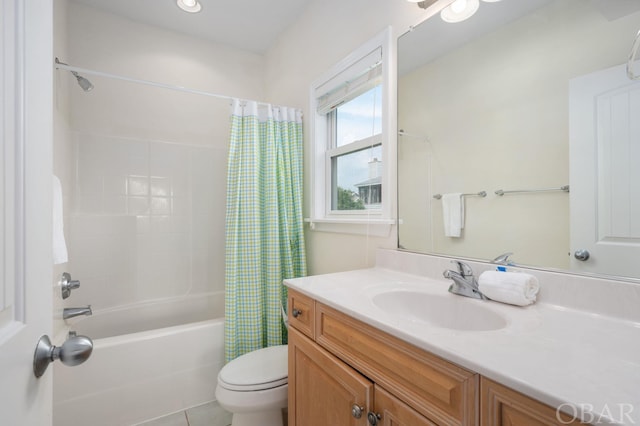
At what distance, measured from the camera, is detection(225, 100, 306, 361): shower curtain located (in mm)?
1769

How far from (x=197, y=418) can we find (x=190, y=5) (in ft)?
8.80

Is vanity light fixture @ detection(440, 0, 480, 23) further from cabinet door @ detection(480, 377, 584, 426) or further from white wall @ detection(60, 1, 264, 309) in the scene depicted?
white wall @ detection(60, 1, 264, 309)

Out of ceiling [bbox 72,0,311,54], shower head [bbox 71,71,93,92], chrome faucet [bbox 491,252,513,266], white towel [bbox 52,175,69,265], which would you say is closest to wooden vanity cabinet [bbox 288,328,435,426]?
chrome faucet [bbox 491,252,513,266]

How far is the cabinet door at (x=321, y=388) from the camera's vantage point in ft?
2.64

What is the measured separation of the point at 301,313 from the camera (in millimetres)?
1106

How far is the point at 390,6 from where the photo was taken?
1.36 metres

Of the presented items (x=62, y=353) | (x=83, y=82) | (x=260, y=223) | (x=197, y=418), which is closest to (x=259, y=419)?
(x=197, y=418)

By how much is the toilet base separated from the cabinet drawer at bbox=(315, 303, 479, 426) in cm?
73

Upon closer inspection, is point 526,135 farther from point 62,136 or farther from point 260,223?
point 62,136

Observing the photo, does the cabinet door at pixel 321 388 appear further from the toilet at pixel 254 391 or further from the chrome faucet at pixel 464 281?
the chrome faucet at pixel 464 281

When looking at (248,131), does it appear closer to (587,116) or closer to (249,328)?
(249,328)

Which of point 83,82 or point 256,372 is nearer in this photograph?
point 256,372

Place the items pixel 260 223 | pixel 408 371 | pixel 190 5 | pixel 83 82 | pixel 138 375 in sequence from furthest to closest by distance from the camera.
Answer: pixel 190 5 → pixel 260 223 → pixel 83 82 → pixel 138 375 → pixel 408 371

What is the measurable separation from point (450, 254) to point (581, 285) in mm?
418
